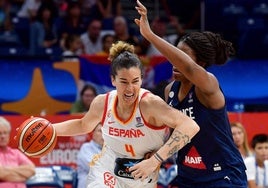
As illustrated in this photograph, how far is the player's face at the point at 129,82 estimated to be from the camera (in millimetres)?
5379

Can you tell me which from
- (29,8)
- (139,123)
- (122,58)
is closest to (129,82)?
(122,58)

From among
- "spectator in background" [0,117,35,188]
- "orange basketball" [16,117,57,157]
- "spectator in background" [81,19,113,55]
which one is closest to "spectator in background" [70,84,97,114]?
"spectator in background" [0,117,35,188]

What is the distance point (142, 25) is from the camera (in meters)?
5.10

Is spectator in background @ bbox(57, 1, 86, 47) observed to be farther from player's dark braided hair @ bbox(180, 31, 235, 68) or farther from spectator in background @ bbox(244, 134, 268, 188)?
player's dark braided hair @ bbox(180, 31, 235, 68)

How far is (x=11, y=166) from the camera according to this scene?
26.6ft

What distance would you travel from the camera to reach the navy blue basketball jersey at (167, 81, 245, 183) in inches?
209

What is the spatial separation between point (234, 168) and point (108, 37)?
667 cm

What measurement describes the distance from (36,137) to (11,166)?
2.48m

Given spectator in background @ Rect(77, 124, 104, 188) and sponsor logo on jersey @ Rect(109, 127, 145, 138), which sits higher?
sponsor logo on jersey @ Rect(109, 127, 145, 138)

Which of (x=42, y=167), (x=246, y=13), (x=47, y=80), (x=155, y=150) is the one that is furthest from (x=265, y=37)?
(x=155, y=150)

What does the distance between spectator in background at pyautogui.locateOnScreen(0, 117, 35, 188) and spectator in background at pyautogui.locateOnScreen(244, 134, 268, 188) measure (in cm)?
226

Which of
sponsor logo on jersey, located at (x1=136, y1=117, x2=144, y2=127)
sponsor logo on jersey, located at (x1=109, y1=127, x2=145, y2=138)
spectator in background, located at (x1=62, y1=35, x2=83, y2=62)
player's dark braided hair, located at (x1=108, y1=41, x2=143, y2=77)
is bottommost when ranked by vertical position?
spectator in background, located at (x1=62, y1=35, x2=83, y2=62)

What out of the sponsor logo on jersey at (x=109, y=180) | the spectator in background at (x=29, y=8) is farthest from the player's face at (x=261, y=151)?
the spectator in background at (x=29, y=8)

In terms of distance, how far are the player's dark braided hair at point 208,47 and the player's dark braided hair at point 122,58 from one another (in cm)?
37
